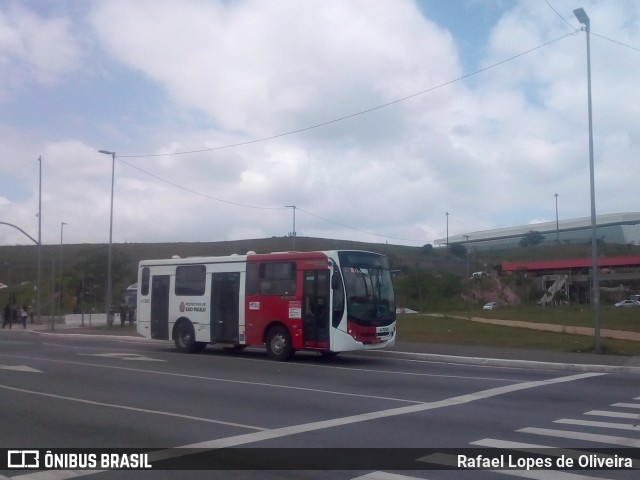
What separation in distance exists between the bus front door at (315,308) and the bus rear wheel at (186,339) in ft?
17.0

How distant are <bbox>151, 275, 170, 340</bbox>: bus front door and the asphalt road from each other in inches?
201

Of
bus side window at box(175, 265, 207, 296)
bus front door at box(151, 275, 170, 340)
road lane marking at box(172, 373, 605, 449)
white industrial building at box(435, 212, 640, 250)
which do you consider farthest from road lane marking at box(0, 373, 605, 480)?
white industrial building at box(435, 212, 640, 250)

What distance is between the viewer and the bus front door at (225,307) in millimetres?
24391

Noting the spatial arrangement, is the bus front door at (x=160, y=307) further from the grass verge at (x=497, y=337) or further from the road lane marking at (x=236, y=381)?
the grass verge at (x=497, y=337)

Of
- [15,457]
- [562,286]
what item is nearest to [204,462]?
[15,457]

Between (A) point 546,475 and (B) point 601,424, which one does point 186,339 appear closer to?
(B) point 601,424

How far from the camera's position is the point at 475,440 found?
10.4 metres

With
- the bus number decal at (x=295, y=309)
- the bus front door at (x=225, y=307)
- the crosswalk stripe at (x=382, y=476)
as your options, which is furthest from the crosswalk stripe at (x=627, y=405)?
the bus front door at (x=225, y=307)

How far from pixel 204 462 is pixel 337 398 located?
18.4ft

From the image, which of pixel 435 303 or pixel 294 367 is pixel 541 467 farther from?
pixel 435 303

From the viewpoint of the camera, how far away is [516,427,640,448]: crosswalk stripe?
399 inches

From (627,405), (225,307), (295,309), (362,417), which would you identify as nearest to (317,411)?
(362,417)

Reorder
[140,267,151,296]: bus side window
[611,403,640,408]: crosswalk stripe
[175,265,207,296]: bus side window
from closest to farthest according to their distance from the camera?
[611,403,640,408]: crosswalk stripe < [175,265,207,296]: bus side window < [140,267,151,296]: bus side window

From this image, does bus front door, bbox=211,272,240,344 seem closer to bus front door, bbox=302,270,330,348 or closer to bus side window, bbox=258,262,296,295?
bus side window, bbox=258,262,296,295
